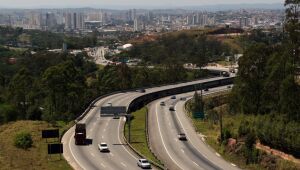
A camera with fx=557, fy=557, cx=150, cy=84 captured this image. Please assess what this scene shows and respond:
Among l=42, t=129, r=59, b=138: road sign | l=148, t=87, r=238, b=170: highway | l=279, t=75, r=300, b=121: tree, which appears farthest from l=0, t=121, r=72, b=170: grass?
l=279, t=75, r=300, b=121: tree

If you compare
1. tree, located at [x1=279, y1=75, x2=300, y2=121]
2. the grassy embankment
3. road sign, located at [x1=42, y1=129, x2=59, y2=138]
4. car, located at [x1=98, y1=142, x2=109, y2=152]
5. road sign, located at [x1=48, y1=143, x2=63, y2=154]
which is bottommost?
the grassy embankment

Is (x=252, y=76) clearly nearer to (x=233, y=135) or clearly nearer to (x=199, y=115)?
(x=199, y=115)

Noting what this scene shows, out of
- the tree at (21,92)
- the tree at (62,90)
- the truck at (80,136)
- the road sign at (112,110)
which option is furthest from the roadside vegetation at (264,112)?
the tree at (21,92)

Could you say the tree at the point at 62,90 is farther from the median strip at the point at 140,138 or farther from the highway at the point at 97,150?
the median strip at the point at 140,138

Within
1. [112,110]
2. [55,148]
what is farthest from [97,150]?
[112,110]

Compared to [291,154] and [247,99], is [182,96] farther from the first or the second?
[291,154]

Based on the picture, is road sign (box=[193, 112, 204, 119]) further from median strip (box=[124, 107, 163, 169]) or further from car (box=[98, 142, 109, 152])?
car (box=[98, 142, 109, 152])
